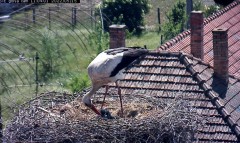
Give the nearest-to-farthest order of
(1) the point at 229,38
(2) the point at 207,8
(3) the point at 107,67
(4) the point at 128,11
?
(3) the point at 107,67 < (1) the point at 229,38 < (2) the point at 207,8 < (4) the point at 128,11

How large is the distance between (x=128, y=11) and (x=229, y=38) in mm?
14281

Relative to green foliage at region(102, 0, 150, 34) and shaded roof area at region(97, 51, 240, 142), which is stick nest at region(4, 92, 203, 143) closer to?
shaded roof area at region(97, 51, 240, 142)

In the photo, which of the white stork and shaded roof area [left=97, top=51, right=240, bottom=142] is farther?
shaded roof area [left=97, top=51, right=240, bottom=142]

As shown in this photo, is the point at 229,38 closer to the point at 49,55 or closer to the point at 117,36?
the point at 117,36

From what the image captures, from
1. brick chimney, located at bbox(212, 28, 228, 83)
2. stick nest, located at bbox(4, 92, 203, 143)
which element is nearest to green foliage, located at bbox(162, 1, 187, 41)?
brick chimney, located at bbox(212, 28, 228, 83)

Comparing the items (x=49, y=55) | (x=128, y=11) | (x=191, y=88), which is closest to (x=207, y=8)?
(x=128, y=11)

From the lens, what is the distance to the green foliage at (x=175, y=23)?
98.0ft

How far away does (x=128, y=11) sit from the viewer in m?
34.5

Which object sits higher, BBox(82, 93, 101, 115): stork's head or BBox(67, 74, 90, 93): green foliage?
BBox(82, 93, 101, 115): stork's head

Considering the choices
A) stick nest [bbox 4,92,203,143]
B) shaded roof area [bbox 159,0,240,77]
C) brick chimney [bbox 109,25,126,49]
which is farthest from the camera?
shaded roof area [bbox 159,0,240,77]

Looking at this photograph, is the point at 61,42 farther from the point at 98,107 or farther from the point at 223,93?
the point at 98,107

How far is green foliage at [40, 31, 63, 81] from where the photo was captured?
27.0 m

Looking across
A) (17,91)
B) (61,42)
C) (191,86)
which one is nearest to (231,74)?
(191,86)

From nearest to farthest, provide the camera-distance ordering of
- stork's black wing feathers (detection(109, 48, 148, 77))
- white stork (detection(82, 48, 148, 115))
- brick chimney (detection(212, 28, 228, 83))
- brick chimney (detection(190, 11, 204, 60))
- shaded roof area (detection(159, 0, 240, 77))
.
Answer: white stork (detection(82, 48, 148, 115)) → stork's black wing feathers (detection(109, 48, 148, 77)) → brick chimney (detection(212, 28, 228, 83)) → brick chimney (detection(190, 11, 204, 60)) → shaded roof area (detection(159, 0, 240, 77))
